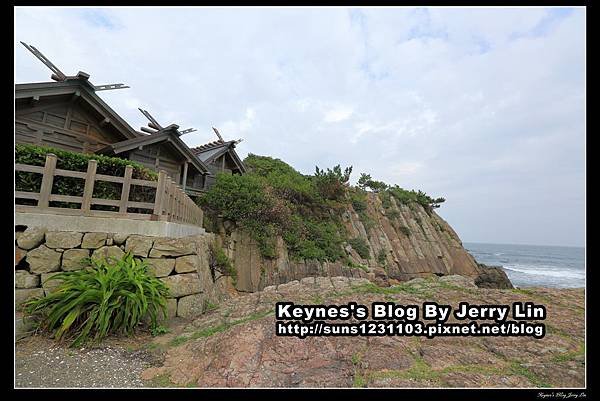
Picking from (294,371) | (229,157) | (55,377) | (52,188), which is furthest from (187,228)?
(229,157)

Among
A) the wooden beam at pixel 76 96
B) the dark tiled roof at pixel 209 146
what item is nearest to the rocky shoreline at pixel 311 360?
the wooden beam at pixel 76 96

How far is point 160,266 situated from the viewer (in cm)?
515

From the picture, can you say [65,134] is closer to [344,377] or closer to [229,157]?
[229,157]

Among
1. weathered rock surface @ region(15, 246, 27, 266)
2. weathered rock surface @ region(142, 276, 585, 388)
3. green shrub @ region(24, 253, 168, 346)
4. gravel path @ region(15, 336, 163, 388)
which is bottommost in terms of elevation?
gravel path @ region(15, 336, 163, 388)

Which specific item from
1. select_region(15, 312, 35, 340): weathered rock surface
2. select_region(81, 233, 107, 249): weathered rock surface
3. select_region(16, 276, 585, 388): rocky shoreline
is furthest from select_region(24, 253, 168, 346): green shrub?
select_region(81, 233, 107, 249): weathered rock surface

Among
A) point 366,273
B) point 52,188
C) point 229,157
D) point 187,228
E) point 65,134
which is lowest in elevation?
point 366,273

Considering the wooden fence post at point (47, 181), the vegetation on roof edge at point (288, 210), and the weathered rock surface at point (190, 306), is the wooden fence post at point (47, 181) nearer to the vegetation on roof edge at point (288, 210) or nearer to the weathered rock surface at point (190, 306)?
the weathered rock surface at point (190, 306)

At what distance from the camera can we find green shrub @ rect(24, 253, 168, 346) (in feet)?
12.3

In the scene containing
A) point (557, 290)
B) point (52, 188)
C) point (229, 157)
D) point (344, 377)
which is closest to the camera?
point (344, 377)

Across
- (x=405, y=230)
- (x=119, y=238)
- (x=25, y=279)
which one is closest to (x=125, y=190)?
(x=119, y=238)

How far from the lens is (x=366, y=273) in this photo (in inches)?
526

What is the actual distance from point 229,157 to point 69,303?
14.5m

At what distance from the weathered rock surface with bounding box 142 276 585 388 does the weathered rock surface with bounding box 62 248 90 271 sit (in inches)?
90.7

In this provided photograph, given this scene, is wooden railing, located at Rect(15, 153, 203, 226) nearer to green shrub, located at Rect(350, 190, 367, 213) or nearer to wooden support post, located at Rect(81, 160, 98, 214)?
wooden support post, located at Rect(81, 160, 98, 214)
